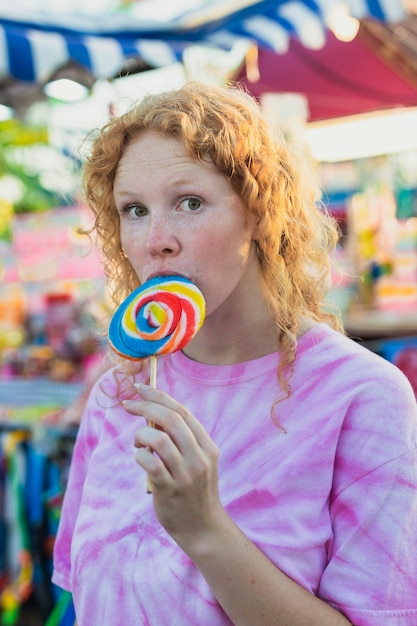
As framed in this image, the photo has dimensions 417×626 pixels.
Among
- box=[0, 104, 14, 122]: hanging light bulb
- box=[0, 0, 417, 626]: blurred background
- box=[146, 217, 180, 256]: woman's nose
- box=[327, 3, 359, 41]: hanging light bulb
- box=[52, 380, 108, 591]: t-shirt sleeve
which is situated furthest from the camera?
box=[327, 3, 359, 41]: hanging light bulb

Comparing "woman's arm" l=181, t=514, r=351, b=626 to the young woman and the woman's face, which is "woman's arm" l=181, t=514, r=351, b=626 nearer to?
the young woman

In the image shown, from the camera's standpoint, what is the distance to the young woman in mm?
1066

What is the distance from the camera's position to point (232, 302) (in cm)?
136

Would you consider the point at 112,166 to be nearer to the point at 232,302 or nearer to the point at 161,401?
the point at 232,302

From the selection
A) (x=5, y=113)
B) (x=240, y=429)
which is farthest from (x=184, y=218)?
(x=5, y=113)

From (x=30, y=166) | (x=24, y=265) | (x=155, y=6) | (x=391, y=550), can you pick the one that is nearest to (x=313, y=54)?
(x=155, y=6)

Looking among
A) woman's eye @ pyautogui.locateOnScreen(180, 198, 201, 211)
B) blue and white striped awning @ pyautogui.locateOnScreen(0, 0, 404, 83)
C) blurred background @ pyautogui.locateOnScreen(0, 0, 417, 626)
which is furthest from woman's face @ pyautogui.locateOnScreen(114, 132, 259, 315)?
blue and white striped awning @ pyautogui.locateOnScreen(0, 0, 404, 83)

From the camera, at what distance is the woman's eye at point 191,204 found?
1.23 m

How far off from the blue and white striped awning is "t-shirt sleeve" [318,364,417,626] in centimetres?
277

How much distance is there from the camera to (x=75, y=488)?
160cm

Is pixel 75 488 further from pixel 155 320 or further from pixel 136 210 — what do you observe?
pixel 136 210

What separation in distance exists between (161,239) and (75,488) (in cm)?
72

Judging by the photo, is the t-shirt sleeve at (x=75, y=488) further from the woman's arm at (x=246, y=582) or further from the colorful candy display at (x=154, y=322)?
the woman's arm at (x=246, y=582)

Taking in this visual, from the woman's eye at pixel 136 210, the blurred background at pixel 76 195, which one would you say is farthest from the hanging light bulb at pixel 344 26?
the woman's eye at pixel 136 210
